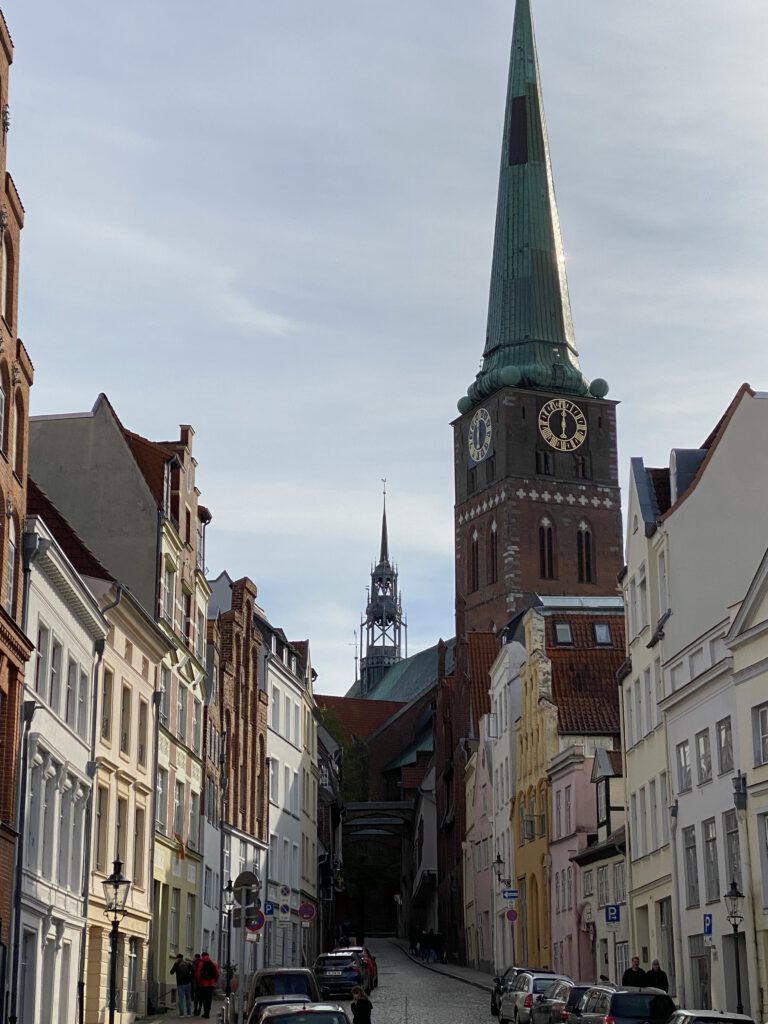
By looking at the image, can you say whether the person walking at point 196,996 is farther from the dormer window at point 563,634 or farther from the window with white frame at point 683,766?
the dormer window at point 563,634

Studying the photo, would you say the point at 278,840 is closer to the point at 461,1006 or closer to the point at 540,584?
the point at 461,1006

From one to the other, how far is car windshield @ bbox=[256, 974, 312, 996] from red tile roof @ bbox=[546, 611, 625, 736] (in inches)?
1140

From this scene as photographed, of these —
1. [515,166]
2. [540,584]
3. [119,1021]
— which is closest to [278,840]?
[119,1021]

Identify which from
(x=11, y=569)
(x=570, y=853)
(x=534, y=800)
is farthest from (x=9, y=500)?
(x=534, y=800)

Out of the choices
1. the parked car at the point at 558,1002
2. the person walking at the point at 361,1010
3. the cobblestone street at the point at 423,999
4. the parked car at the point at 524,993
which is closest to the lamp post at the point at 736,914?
the parked car at the point at 558,1002

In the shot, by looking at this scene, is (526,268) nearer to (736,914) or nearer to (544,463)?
(544,463)

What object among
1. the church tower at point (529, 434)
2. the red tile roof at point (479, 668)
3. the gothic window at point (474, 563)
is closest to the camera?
the red tile roof at point (479, 668)

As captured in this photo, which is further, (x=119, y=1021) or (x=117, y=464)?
(x=117, y=464)

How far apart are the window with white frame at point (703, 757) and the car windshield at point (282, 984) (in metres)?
11.8

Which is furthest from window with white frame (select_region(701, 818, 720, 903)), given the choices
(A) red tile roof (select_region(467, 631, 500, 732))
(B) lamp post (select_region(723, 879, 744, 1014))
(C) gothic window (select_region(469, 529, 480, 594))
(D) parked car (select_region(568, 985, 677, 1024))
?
(C) gothic window (select_region(469, 529, 480, 594))

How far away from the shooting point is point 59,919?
33469 mm

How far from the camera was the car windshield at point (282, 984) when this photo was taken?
32656 millimetres

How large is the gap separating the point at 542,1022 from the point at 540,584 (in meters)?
89.9

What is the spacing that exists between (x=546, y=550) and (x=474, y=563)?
6.85m
